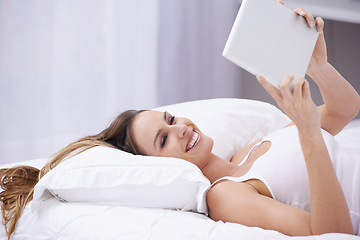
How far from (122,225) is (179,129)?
391mm

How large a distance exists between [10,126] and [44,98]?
237mm

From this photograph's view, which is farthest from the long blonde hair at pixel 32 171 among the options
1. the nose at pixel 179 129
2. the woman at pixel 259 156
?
the nose at pixel 179 129

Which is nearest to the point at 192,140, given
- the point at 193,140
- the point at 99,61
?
the point at 193,140

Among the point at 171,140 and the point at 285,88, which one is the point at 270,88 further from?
the point at 171,140

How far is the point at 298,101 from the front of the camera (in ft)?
2.65

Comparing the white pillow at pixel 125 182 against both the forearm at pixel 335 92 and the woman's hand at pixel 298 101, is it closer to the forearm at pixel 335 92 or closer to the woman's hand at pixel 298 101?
the woman's hand at pixel 298 101

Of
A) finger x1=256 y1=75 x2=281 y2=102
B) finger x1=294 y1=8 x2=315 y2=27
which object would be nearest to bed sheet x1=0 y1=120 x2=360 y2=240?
finger x1=256 y1=75 x2=281 y2=102

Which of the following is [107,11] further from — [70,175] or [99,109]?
[70,175]

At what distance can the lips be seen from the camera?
1225 mm

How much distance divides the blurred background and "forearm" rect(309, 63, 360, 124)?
1543 millimetres

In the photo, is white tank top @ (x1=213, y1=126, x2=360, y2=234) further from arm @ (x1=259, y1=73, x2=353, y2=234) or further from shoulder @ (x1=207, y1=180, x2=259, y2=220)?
arm @ (x1=259, y1=73, x2=353, y2=234)

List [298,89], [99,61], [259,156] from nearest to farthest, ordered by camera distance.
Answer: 1. [298,89]
2. [259,156]
3. [99,61]

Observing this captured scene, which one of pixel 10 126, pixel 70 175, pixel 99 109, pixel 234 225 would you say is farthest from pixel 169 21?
pixel 234 225

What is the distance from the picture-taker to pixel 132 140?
4.20 feet
